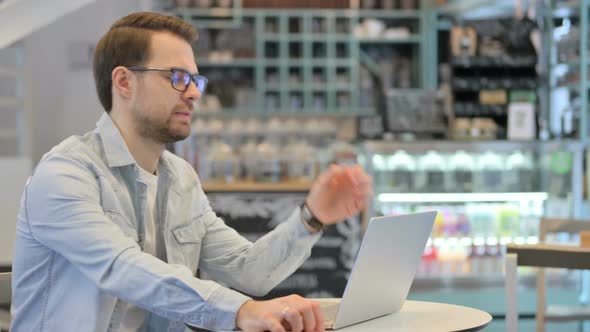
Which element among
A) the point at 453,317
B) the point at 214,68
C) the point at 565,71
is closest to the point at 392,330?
the point at 453,317

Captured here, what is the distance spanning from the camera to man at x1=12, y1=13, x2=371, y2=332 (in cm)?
168

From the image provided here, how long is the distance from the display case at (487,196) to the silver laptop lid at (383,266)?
409 cm

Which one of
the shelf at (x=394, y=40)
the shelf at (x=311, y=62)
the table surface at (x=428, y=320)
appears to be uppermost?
the shelf at (x=394, y=40)

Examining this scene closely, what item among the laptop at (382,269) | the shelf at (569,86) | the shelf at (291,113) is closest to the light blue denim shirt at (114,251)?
the laptop at (382,269)

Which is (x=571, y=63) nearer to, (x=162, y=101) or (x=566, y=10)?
(x=566, y=10)

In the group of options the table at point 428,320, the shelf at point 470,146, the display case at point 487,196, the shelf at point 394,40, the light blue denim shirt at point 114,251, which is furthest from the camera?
the shelf at point 394,40

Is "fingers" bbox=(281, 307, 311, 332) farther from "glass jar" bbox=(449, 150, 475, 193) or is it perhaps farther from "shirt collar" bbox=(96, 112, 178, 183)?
"glass jar" bbox=(449, 150, 475, 193)

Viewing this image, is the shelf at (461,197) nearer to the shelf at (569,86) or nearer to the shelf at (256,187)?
the shelf at (256,187)

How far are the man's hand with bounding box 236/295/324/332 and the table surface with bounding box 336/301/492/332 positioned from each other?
25 centimetres

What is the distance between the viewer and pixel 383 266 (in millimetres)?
1817

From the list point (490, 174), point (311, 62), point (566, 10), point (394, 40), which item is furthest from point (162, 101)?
point (394, 40)

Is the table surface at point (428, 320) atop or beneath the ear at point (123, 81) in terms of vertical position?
beneath

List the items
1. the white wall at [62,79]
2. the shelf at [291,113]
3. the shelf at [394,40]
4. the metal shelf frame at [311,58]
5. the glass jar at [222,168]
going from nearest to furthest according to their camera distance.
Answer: the glass jar at [222,168] < the white wall at [62,79] < the shelf at [291,113] < the metal shelf frame at [311,58] < the shelf at [394,40]

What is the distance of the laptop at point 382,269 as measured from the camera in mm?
1727
